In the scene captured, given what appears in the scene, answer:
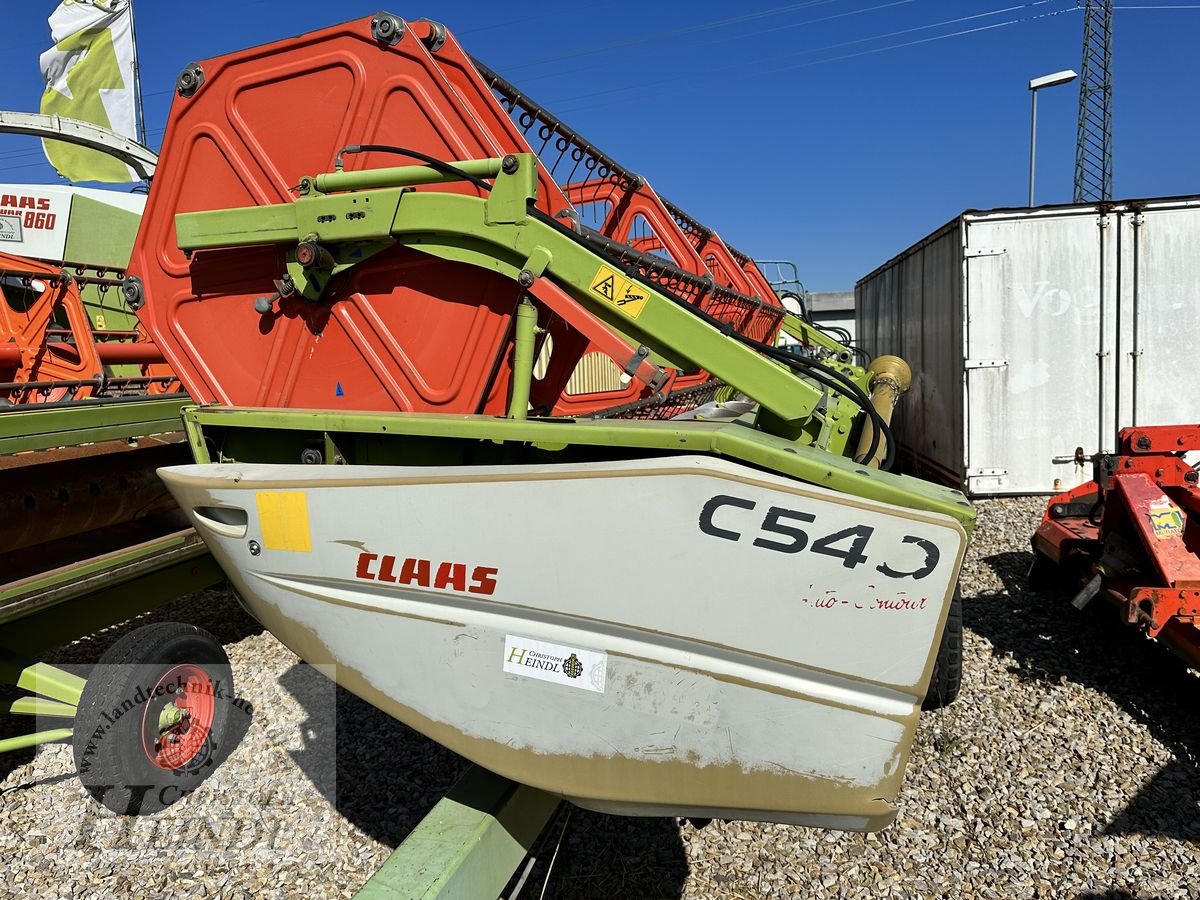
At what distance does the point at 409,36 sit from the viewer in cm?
240

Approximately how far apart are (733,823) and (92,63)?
14.7 m

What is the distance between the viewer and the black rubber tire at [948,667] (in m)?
3.14

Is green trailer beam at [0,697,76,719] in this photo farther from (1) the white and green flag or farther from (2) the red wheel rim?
(1) the white and green flag

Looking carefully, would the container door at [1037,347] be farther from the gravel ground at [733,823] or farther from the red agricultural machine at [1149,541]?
the gravel ground at [733,823]

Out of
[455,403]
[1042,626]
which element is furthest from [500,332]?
[1042,626]

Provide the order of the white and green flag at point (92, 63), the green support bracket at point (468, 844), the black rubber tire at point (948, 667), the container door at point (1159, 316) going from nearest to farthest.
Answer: the green support bracket at point (468, 844) → the black rubber tire at point (948, 667) → the container door at point (1159, 316) → the white and green flag at point (92, 63)

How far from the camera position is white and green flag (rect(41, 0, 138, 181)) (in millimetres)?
11664

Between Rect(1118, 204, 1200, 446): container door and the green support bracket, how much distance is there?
7.29 meters

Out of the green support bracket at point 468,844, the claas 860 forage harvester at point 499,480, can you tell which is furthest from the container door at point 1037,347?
the green support bracket at point 468,844

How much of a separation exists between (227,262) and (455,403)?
982mm

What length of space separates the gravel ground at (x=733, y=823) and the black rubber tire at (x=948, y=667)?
14 cm

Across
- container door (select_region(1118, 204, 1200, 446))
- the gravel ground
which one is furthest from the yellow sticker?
container door (select_region(1118, 204, 1200, 446))

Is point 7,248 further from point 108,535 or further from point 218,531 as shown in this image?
point 218,531

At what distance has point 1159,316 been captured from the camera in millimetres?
6906
